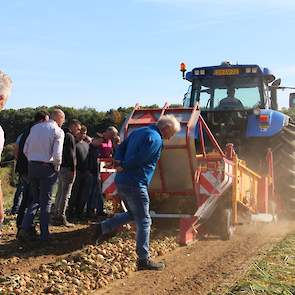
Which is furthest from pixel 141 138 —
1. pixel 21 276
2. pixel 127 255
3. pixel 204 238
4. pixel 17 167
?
pixel 17 167

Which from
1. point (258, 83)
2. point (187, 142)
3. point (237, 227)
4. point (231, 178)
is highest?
point (258, 83)

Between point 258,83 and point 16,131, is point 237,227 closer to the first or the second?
point 258,83

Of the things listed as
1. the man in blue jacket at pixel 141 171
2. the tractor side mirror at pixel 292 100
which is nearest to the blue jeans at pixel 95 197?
the man in blue jacket at pixel 141 171

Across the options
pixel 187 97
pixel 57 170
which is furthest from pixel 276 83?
pixel 57 170

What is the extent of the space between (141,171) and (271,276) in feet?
5.44

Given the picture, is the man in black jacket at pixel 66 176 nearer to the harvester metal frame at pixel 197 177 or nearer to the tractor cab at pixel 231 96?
the harvester metal frame at pixel 197 177

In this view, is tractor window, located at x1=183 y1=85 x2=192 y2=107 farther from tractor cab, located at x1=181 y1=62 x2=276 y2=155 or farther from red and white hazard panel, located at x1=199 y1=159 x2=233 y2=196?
red and white hazard panel, located at x1=199 y1=159 x2=233 y2=196

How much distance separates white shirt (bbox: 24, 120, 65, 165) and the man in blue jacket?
Result: 1.19 metres

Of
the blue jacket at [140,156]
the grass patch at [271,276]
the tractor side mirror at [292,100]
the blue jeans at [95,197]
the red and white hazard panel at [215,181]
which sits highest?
the tractor side mirror at [292,100]

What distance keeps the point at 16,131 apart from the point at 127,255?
64.9 feet

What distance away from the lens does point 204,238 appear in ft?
24.2

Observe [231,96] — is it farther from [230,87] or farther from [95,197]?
[95,197]

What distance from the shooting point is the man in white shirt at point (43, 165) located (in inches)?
266

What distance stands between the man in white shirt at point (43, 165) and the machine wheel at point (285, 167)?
4010 mm
